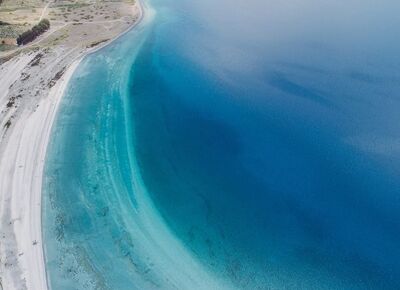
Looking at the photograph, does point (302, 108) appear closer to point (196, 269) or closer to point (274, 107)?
point (274, 107)

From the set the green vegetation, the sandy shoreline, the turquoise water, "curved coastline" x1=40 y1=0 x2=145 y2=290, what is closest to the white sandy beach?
the sandy shoreline

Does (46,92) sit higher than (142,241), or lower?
higher

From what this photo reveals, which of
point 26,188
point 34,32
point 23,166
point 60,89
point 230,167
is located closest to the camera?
point 26,188

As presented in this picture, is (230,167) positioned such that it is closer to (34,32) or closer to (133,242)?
(133,242)

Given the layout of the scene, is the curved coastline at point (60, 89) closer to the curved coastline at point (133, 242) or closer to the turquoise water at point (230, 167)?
the curved coastline at point (133, 242)

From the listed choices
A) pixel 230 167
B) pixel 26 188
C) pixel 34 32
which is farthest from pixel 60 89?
pixel 230 167

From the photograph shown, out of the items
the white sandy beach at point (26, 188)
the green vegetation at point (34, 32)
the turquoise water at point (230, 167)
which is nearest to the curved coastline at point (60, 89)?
the white sandy beach at point (26, 188)

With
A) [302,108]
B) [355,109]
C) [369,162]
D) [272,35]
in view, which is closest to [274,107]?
[302,108]
